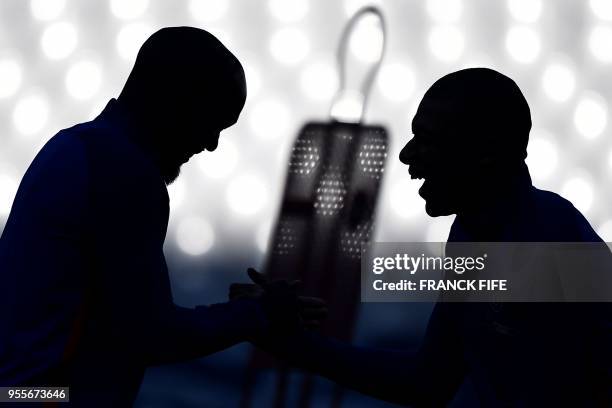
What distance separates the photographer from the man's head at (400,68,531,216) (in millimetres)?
863

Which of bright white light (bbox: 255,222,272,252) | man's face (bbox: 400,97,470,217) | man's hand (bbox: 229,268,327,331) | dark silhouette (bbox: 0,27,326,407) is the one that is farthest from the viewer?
bright white light (bbox: 255,222,272,252)

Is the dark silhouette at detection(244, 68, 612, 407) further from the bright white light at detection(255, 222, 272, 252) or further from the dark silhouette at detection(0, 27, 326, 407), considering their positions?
the bright white light at detection(255, 222, 272, 252)

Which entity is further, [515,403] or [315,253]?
[315,253]

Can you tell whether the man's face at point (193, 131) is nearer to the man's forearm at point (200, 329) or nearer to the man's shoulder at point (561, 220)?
the man's forearm at point (200, 329)

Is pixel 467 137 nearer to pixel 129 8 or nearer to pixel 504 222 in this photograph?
pixel 504 222

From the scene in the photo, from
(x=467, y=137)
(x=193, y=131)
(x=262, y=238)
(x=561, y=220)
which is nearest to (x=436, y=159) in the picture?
(x=467, y=137)

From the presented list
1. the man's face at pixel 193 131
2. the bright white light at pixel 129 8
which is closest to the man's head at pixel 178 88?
the man's face at pixel 193 131

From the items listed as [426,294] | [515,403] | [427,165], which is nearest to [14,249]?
[427,165]

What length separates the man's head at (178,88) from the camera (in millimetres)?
852

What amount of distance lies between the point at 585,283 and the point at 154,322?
1.57 feet

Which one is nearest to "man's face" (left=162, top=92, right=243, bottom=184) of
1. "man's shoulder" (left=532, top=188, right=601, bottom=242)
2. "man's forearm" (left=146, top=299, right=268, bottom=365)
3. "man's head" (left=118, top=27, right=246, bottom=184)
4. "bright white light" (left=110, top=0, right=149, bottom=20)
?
"man's head" (left=118, top=27, right=246, bottom=184)

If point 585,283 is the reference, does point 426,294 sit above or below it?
above

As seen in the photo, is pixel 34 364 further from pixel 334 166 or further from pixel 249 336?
pixel 334 166

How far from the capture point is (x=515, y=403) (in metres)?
0.88
